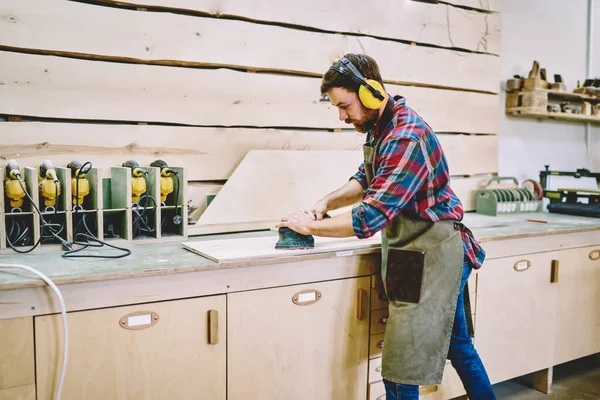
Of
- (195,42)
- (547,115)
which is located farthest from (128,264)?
(547,115)

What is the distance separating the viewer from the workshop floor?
306 cm

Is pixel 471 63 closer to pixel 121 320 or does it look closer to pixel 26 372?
pixel 121 320

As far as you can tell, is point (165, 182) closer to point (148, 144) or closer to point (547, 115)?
point (148, 144)

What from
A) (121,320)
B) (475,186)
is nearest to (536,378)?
(475,186)

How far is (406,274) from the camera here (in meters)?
2.02

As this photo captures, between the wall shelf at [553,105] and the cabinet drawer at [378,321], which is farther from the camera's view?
the wall shelf at [553,105]

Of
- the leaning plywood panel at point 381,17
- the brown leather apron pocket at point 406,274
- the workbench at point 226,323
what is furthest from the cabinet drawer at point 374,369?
the leaning plywood panel at point 381,17

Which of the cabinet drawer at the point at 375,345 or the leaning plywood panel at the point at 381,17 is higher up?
the leaning plywood panel at the point at 381,17

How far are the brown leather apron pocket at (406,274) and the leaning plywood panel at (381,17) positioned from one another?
1464 millimetres

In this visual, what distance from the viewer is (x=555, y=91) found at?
3.84 meters

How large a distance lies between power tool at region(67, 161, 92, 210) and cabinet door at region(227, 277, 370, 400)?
74cm

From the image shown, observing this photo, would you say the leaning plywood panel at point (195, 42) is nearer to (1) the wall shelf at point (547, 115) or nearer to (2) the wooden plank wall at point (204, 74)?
(2) the wooden plank wall at point (204, 74)

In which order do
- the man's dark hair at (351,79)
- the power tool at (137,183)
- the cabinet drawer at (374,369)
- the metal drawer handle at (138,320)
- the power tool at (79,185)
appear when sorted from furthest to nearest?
1. the cabinet drawer at (374,369)
2. the power tool at (137,183)
3. the power tool at (79,185)
4. the man's dark hair at (351,79)
5. the metal drawer handle at (138,320)

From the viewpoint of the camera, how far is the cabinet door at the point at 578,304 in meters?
3.05
